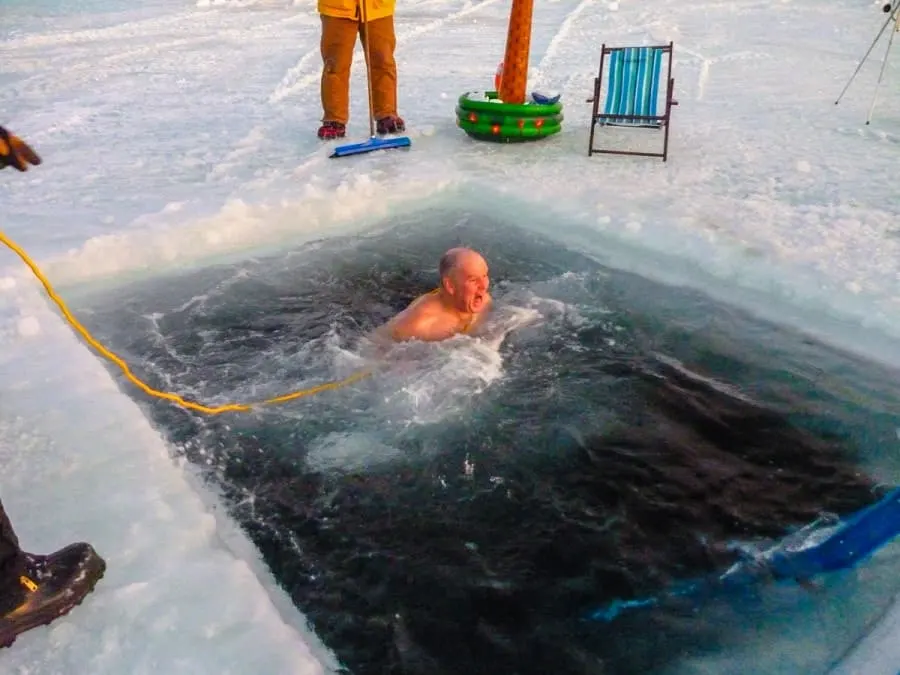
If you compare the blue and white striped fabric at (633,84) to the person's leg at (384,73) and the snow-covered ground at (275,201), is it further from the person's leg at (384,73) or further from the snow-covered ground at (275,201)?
the person's leg at (384,73)

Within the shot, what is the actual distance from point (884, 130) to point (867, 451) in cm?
449

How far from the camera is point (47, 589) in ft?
6.86

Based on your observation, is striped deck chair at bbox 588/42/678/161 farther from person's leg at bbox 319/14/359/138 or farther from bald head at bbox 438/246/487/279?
bald head at bbox 438/246/487/279

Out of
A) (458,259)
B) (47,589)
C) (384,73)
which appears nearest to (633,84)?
(384,73)

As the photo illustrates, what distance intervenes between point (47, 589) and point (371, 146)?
474cm

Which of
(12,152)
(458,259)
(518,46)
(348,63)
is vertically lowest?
(458,259)

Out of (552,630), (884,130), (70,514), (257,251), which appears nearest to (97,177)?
(257,251)

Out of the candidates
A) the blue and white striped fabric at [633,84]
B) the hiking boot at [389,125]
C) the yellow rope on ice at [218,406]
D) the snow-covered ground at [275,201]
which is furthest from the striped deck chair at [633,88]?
the yellow rope on ice at [218,406]

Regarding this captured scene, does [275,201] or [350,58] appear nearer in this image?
[275,201]

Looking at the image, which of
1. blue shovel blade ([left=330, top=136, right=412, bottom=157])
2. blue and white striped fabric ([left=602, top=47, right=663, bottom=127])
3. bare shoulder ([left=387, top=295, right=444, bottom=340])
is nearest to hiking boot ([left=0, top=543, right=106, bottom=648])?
bare shoulder ([left=387, top=295, right=444, bottom=340])

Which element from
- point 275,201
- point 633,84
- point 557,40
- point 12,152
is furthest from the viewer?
point 557,40

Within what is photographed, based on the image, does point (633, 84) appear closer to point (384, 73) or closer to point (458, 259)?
point (384, 73)

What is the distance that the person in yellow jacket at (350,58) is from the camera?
242 inches

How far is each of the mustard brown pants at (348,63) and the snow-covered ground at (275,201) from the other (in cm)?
40
